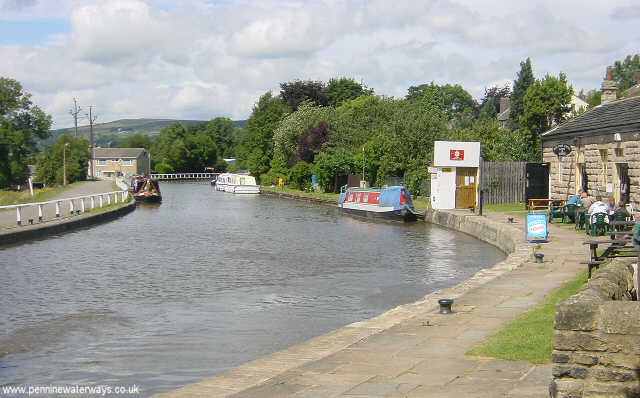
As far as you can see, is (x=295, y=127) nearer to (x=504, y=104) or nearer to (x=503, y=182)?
(x=503, y=182)

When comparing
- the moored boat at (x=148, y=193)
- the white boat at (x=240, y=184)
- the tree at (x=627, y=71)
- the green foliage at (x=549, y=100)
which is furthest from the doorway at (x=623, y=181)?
the tree at (x=627, y=71)

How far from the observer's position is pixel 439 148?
32219 mm

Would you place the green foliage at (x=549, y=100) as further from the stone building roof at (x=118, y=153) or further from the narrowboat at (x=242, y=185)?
the stone building roof at (x=118, y=153)

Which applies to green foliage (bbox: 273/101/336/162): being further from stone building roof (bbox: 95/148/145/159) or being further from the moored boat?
stone building roof (bbox: 95/148/145/159)

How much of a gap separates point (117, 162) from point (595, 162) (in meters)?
119

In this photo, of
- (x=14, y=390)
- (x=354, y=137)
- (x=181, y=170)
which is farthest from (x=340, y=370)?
(x=181, y=170)

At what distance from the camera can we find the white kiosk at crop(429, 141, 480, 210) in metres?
32.4

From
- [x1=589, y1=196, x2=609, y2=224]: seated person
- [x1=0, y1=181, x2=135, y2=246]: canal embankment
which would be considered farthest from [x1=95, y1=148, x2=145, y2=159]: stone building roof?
[x1=589, y1=196, x2=609, y2=224]: seated person

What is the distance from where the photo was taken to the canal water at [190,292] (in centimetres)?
961

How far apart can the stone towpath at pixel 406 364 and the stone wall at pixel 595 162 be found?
12.2 m

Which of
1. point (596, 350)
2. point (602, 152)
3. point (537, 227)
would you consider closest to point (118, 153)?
point (602, 152)

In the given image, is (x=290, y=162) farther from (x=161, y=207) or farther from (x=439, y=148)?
(x=439, y=148)

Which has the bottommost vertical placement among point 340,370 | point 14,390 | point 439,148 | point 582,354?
point 14,390

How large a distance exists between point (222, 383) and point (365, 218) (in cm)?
2889
